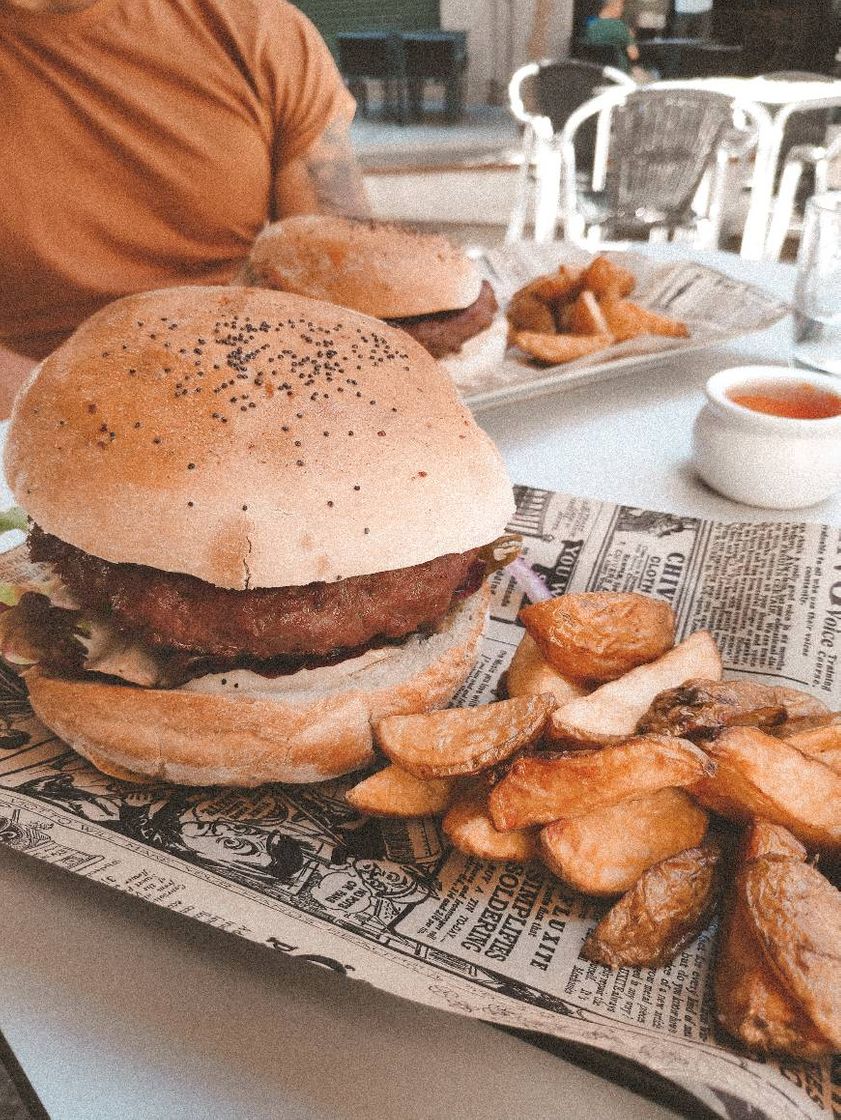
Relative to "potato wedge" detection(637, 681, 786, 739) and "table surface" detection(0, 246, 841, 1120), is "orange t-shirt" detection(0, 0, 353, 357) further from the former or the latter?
"potato wedge" detection(637, 681, 786, 739)

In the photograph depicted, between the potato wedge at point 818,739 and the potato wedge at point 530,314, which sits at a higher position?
the potato wedge at point 530,314

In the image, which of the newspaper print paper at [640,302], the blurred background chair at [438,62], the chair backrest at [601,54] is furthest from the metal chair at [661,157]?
the blurred background chair at [438,62]

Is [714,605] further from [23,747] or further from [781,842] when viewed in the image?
[23,747]

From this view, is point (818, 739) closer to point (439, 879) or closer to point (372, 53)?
point (439, 879)

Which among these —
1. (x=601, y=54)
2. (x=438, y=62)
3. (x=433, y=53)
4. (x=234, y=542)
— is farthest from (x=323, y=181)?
(x=433, y=53)

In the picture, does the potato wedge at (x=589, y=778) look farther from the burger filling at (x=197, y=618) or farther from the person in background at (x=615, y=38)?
the person in background at (x=615, y=38)

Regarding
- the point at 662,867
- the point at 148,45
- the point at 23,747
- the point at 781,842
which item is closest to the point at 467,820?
the point at 662,867
